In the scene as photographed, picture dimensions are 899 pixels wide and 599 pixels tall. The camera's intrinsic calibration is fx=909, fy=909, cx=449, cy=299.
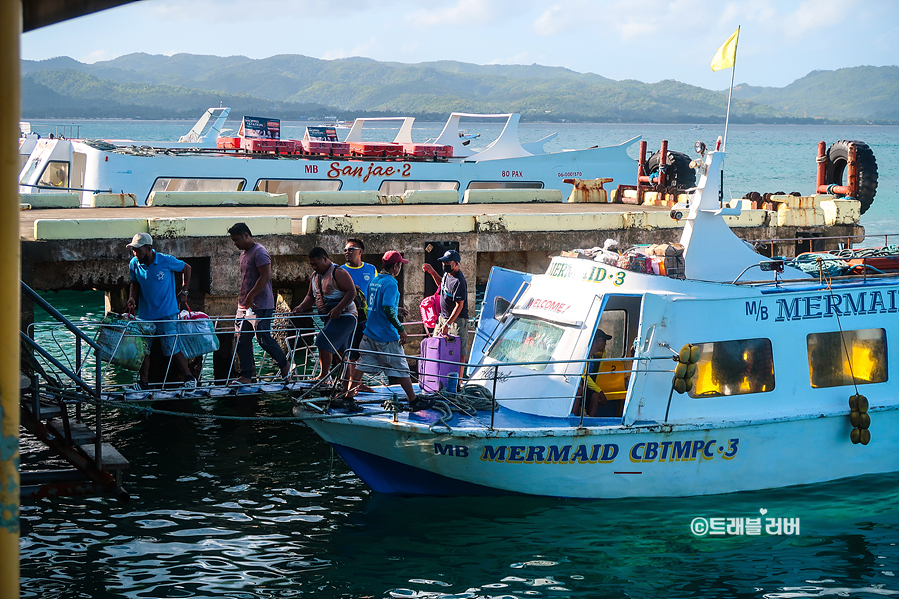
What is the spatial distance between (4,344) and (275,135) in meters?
24.0

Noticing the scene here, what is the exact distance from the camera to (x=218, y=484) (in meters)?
10.4

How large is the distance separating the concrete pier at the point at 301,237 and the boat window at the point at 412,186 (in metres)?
5.44

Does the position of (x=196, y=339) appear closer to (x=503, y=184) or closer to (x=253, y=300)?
Answer: (x=253, y=300)

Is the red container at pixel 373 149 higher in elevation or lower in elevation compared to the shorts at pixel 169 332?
higher

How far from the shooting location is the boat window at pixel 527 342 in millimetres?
9945

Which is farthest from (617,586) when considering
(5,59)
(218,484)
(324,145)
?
(324,145)

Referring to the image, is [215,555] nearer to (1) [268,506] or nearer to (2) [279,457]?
(1) [268,506]

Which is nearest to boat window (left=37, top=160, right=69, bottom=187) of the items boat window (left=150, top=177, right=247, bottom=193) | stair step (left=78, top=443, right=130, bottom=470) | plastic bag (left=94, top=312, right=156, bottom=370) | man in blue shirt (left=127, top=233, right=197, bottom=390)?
boat window (left=150, top=177, right=247, bottom=193)

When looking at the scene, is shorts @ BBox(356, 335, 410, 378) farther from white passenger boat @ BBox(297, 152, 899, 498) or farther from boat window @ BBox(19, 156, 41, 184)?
boat window @ BBox(19, 156, 41, 184)

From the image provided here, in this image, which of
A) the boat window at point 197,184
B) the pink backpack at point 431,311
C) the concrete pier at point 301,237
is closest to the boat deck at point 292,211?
the concrete pier at point 301,237

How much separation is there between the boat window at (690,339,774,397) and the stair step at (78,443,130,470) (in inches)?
221

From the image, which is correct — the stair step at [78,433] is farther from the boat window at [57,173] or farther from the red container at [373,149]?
the boat window at [57,173]

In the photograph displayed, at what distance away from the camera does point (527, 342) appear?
10.3 m

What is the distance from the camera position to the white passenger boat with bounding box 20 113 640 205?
2280 cm
